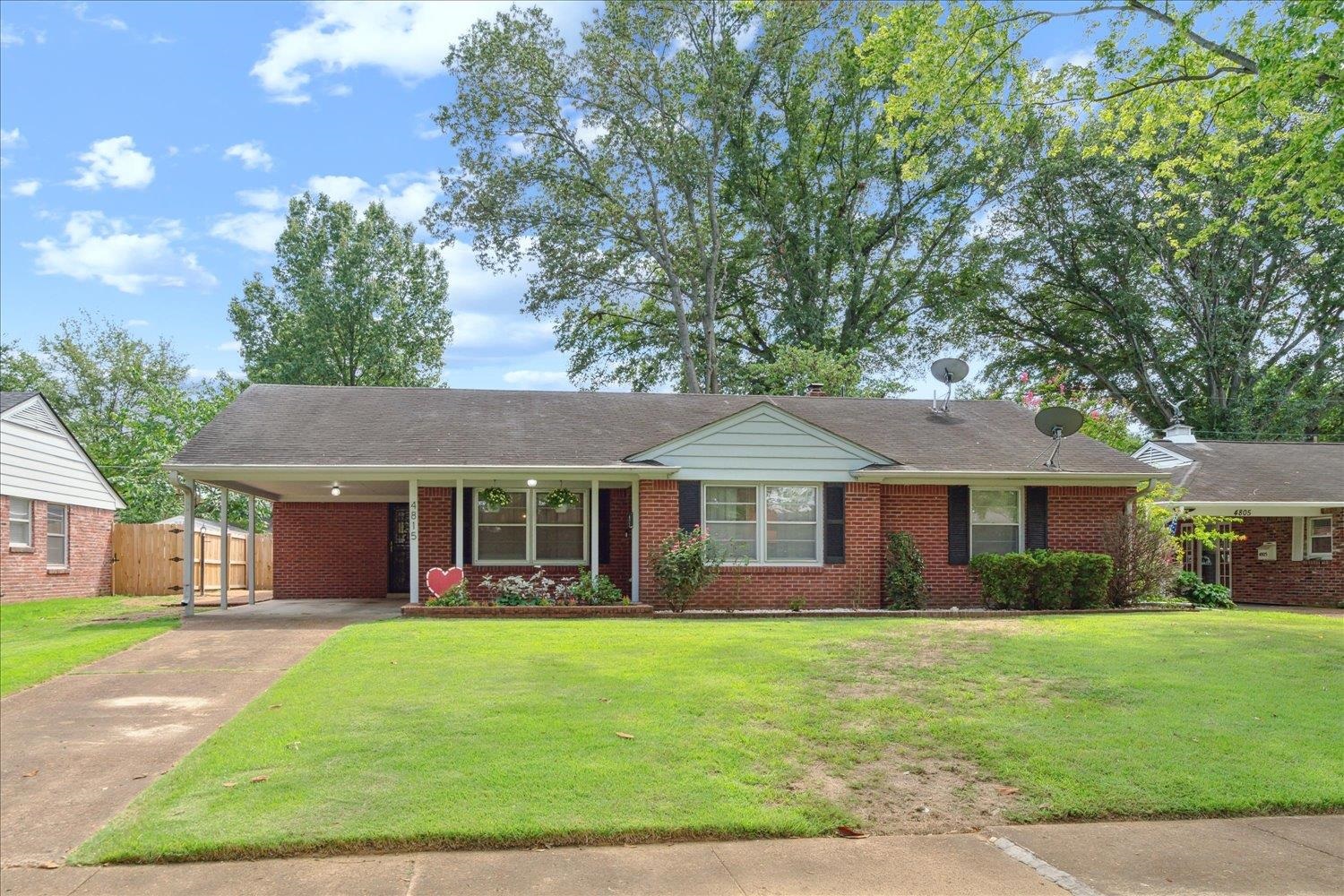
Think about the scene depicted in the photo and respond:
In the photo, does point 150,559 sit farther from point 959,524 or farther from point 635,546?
point 959,524

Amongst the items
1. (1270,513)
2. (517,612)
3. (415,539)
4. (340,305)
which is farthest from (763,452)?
(340,305)

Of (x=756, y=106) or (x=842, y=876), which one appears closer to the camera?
(x=842, y=876)

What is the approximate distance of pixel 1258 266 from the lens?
3147 centimetres

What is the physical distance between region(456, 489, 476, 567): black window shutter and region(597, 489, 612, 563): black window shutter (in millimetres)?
2222

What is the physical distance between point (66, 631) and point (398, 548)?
645 cm

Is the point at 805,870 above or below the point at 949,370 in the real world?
below

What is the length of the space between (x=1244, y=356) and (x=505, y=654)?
3056 cm

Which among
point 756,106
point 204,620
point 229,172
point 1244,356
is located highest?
point 756,106

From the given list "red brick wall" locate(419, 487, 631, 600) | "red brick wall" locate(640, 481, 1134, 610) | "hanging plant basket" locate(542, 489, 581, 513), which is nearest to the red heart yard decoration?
"red brick wall" locate(419, 487, 631, 600)

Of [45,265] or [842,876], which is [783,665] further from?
[45,265]

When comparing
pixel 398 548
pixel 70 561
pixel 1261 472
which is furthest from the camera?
pixel 1261 472

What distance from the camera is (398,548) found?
19516 mm

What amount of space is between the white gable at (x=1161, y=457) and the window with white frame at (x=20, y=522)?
2499 centimetres

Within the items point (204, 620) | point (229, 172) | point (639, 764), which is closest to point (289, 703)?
point (639, 764)
